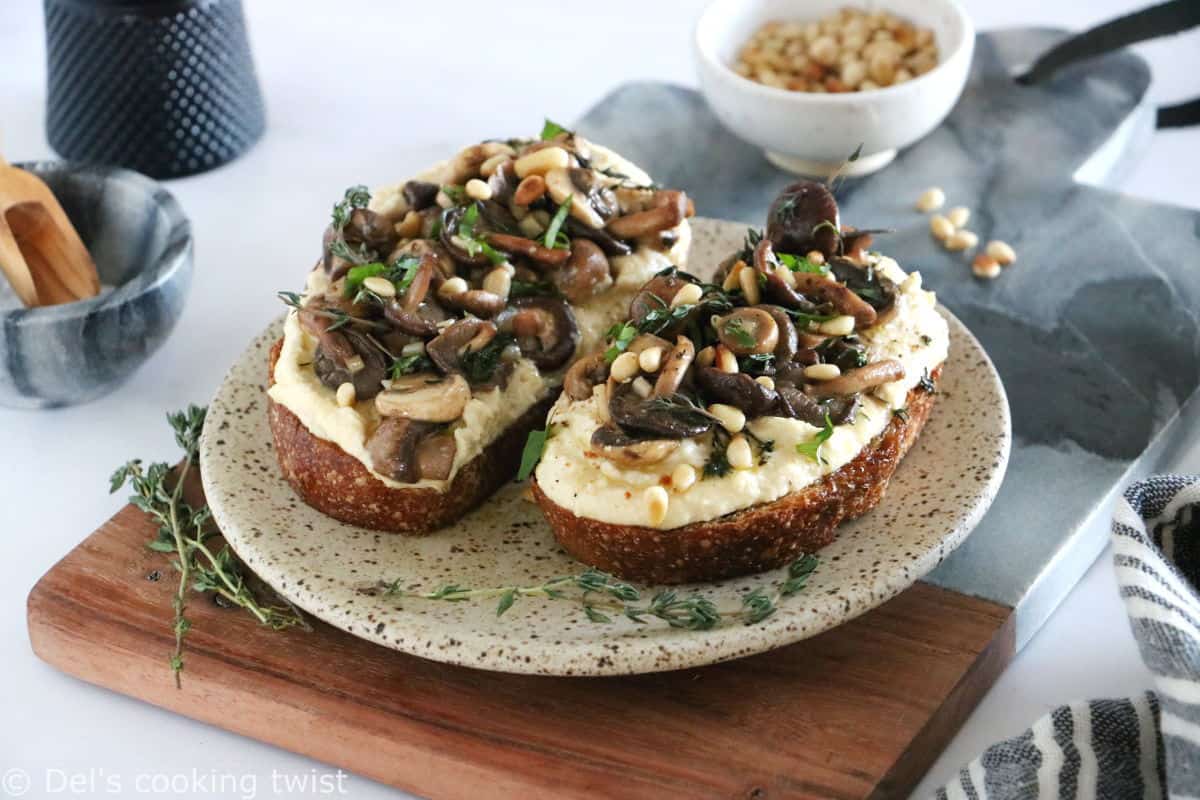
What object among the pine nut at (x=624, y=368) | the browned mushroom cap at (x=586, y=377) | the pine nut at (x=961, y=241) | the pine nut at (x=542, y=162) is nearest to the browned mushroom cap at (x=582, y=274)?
the pine nut at (x=542, y=162)

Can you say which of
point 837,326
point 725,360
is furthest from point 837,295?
point 725,360

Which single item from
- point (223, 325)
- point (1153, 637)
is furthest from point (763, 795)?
point (223, 325)

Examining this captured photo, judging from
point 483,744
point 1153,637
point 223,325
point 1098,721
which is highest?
point 1153,637

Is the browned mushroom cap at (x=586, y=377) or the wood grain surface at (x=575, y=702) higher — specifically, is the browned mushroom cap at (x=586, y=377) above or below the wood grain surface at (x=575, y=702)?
above

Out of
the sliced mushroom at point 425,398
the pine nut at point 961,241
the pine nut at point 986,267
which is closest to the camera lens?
the sliced mushroom at point 425,398

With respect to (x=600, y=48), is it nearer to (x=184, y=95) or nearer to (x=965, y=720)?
(x=184, y=95)

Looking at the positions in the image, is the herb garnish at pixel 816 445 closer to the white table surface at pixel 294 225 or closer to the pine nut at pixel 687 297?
the pine nut at pixel 687 297

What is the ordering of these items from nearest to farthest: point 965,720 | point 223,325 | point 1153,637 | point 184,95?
point 1153,637, point 965,720, point 223,325, point 184,95

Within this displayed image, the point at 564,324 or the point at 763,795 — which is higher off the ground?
the point at 564,324
